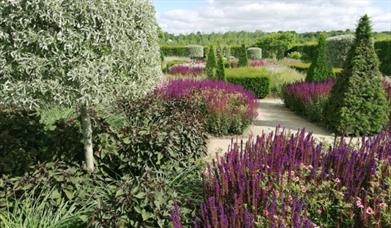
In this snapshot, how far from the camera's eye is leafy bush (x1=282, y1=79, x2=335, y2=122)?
1013cm

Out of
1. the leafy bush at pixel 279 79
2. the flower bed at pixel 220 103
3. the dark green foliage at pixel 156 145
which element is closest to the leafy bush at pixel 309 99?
the flower bed at pixel 220 103

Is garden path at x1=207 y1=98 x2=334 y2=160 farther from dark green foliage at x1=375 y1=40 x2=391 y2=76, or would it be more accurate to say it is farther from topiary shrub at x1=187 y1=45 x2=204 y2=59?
topiary shrub at x1=187 y1=45 x2=204 y2=59

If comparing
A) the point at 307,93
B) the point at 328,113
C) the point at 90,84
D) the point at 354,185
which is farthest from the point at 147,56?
the point at 307,93

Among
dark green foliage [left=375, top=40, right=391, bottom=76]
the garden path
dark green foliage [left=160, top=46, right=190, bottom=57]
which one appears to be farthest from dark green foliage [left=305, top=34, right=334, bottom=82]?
dark green foliage [left=160, top=46, right=190, bottom=57]

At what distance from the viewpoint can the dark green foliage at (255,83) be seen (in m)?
14.6

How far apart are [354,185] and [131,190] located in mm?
1699

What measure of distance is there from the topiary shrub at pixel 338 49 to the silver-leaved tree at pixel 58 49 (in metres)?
21.3

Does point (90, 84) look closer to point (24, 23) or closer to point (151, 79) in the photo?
point (24, 23)

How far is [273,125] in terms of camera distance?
9.59 meters

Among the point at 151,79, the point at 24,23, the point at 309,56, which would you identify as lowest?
the point at 309,56

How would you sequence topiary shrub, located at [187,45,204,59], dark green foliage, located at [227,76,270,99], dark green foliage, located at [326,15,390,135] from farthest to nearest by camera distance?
1. topiary shrub, located at [187,45,204,59]
2. dark green foliage, located at [227,76,270,99]
3. dark green foliage, located at [326,15,390,135]

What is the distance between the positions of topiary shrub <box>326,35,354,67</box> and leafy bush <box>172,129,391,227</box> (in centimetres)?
2083

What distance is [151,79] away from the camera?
4660 mm

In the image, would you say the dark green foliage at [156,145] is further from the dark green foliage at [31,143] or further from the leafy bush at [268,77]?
the leafy bush at [268,77]
